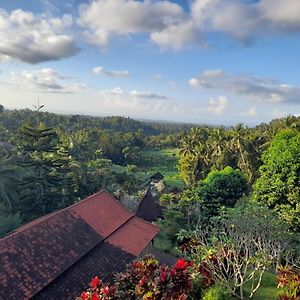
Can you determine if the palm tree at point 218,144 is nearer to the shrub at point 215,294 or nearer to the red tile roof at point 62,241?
the red tile roof at point 62,241

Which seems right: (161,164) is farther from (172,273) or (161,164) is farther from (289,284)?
(172,273)

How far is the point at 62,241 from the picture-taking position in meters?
12.3

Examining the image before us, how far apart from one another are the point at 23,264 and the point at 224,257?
6052 millimetres

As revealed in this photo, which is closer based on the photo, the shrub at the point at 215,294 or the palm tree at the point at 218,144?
the shrub at the point at 215,294

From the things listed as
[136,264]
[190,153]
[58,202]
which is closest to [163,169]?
[190,153]

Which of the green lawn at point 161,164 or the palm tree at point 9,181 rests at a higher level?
the palm tree at point 9,181

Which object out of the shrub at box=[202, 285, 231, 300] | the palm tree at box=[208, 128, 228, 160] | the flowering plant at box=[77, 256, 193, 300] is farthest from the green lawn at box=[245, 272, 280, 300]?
the palm tree at box=[208, 128, 228, 160]

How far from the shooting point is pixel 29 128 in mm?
28562

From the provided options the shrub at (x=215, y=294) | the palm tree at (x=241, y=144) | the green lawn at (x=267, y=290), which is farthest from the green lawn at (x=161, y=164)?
the shrub at (x=215, y=294)

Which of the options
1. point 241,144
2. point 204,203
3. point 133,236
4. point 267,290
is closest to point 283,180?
point 204,203

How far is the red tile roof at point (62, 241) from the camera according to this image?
1004 centimetres

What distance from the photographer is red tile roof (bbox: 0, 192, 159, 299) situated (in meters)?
10.0

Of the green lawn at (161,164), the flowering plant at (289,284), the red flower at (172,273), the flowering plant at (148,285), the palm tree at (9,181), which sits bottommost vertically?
the green lawn at (161,164)

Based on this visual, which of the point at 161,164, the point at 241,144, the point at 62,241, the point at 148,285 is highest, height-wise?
the point at 241,144
